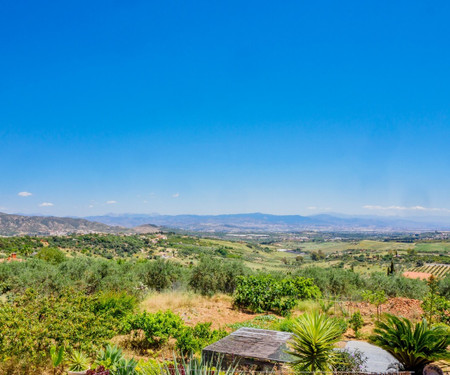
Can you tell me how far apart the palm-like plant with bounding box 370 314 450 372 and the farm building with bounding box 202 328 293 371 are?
1992mm

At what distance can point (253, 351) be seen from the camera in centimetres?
654

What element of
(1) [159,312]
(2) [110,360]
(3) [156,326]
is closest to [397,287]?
(1) [159,312]

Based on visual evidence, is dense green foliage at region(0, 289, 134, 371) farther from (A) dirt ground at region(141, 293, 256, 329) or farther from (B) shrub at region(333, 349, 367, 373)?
(B) shrub at region(333, 349, 367, 373)

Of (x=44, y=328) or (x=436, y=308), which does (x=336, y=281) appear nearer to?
(x=436, y=308)

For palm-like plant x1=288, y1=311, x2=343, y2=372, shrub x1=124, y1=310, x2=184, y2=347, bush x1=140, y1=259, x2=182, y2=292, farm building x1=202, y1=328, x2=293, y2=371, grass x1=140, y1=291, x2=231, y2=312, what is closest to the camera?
palm-like plant x1=288, y1=311, x2=343, y2=372

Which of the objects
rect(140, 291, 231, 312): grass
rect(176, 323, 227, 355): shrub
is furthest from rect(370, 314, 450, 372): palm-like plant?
rect(140, 291, 231, 312): grass

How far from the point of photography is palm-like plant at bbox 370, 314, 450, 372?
5559 millimetres

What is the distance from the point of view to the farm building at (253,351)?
6223 mm

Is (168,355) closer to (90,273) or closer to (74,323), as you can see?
(74,323)

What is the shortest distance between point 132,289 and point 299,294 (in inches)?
306

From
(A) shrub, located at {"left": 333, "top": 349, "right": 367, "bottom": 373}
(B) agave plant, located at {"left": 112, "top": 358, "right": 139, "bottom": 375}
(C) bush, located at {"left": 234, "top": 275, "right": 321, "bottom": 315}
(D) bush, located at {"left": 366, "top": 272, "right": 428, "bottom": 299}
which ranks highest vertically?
(B) agave plant, located at {"left": 112, "top": 358, "right": 139, "bottom": 375}

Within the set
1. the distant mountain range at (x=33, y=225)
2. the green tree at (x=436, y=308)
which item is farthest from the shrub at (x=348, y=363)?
the distant mountain range at (x=33, y=225)

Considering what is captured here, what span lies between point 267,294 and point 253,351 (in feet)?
22.9

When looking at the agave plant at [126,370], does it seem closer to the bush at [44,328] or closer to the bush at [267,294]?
the bush at [44,328]
